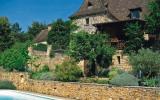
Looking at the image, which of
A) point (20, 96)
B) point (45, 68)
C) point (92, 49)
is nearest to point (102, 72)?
point (92, 49)

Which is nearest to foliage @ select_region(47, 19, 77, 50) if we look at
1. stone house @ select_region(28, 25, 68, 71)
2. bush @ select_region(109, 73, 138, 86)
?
stone house @ select_region(28, 25, 68, 71)

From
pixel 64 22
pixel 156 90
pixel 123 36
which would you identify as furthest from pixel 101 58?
pixel 64 22

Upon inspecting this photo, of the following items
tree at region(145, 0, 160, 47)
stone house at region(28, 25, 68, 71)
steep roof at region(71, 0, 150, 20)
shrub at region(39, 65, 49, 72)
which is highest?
steep roof at region(71, 0, 150, 20)

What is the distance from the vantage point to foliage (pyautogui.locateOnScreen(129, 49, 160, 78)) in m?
30.9

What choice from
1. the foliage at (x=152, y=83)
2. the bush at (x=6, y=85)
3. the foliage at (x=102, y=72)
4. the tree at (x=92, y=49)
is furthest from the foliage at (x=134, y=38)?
the bush at (x=6, y=85)

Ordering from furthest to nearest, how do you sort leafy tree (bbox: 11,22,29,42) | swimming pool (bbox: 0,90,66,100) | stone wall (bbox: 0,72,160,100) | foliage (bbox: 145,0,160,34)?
leafy tree (bbox: 11,22,29,42) < foliage (bbox: 145,0,160,34) < swimming pool (bbox: 0,90,66,100) < stone wall (bbox: 0,72,160,100)

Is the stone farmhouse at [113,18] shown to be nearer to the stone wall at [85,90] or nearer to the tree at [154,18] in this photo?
the tree at [154,18]

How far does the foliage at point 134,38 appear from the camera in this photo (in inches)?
1509

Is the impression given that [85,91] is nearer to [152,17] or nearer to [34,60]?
[152,17]

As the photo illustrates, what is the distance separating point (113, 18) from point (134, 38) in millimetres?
9776

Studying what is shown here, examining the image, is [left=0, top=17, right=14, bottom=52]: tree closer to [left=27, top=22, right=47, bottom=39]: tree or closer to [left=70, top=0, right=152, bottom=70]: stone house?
[left=70, top=0, right=152, bottom=70]: stone house

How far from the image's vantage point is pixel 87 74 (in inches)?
1601

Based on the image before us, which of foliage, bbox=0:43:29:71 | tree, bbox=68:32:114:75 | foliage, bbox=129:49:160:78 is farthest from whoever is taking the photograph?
foliage, bbox=0:43:29:71

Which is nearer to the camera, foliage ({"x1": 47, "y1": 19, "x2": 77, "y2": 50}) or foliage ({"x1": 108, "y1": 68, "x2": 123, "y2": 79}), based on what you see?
foliage ({"x1": 108, "y1": 68, "x2": 123, "y2": 79})
